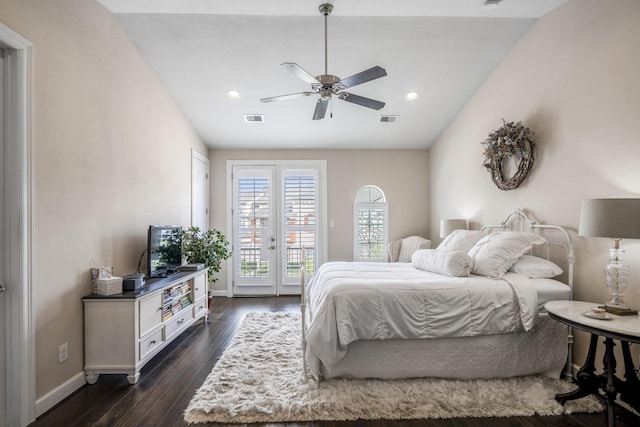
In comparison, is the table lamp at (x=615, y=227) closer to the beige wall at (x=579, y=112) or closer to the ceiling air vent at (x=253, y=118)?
the beige wall at (x=579, y=112)

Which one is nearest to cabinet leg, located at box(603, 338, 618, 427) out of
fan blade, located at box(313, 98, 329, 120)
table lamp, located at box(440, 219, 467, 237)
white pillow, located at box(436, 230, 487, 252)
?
white pillow, located at box(436, 230, 487, 252)

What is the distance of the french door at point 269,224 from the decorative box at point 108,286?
111 inches

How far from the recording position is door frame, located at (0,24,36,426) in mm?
2010

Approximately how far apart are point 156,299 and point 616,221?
11.4 feet

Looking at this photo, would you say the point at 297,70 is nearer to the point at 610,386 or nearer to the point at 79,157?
the point at 79,157

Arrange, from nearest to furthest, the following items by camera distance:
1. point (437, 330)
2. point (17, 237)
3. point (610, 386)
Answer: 1. point (610, 386)
2. point (17, 237)
3. point (437, 330)

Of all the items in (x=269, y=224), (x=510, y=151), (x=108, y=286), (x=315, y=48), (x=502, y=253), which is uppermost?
(x=315, y=48)

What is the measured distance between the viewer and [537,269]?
2656 millimetres

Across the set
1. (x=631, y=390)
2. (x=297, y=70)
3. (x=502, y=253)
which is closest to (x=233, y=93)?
(x=297, y=70)

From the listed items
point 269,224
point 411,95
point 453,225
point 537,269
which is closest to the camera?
point 537,269

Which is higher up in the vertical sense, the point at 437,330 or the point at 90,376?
the point at 437,330

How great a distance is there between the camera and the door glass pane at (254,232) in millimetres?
5445

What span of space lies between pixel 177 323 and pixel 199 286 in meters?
0.65

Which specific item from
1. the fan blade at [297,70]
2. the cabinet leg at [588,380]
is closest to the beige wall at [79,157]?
the fan blade at [297,70]
